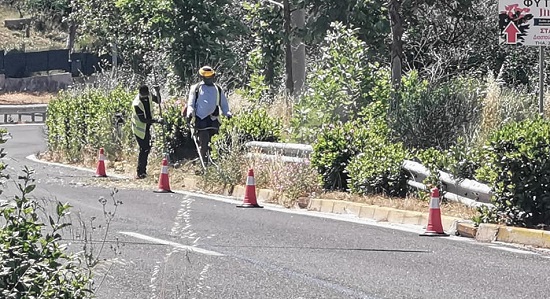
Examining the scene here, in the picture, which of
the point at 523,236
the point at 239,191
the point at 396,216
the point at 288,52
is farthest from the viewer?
the point at 288,52

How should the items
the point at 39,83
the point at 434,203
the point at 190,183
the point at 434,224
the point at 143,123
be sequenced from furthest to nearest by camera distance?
the point at 39,83, the point at 143,123, the point at 190,183, the point at 434,224, the point at 434,203

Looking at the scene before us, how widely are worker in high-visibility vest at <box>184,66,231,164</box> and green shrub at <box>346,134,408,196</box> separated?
4580 millimetres

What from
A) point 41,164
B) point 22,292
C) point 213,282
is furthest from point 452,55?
point 22,292

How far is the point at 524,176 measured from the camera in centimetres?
1280

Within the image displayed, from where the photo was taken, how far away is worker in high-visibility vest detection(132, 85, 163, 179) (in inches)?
851

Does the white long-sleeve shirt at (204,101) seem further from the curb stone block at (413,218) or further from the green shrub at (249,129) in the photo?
the curb stone block at (413,218)

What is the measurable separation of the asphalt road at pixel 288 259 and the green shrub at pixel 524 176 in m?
0.63

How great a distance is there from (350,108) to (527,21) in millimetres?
5549

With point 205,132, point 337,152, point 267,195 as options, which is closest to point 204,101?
point 205,132

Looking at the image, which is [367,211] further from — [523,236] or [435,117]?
[435,117]

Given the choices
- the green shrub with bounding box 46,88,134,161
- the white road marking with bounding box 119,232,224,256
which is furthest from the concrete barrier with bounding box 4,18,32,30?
the white road marking with bounding box 119,232,224,256

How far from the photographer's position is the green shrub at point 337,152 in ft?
55.1

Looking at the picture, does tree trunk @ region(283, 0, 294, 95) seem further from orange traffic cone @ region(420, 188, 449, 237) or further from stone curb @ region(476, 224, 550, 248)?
stone curb @ region(476, 224, 550, 248)

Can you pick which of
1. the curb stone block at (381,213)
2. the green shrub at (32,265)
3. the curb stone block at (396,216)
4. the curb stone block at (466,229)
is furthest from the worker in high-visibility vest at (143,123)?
the green shrub at (32,265)
